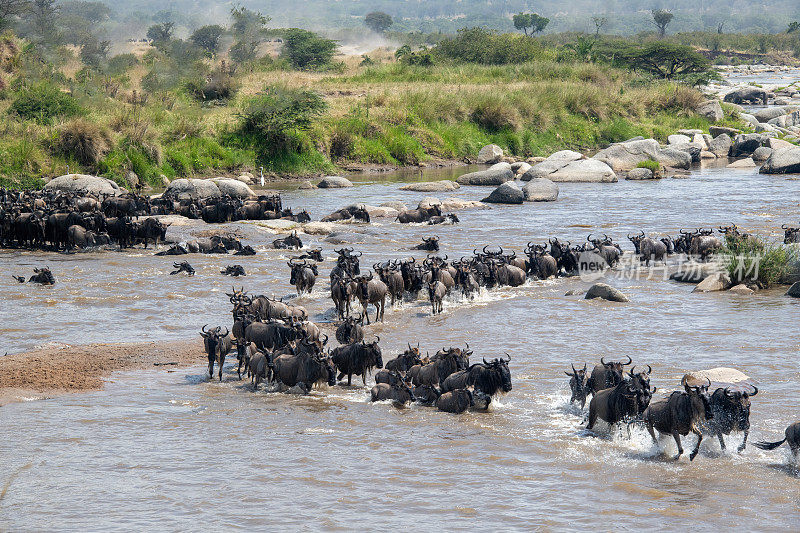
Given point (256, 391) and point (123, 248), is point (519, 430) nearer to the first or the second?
point (256, 391)

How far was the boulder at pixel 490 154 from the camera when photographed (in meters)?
42.4

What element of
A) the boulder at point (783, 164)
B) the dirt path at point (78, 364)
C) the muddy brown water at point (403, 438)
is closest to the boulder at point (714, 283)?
the muddy brown water at point (403, 438)

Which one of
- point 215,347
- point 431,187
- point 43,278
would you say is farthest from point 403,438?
point 431,187

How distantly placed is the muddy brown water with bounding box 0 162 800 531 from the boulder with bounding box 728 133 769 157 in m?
30.6

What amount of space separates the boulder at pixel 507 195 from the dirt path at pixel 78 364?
18.5 m

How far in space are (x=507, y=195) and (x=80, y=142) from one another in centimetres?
1601

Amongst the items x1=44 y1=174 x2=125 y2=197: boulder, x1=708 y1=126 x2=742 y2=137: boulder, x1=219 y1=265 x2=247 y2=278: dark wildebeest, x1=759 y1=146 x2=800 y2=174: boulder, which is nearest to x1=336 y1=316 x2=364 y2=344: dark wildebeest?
x1=219 y1=265 x2=247 y2=278: dark wildebeest

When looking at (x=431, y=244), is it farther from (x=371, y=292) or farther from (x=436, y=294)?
(x=371, y=292)

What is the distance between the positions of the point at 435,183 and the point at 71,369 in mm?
23174

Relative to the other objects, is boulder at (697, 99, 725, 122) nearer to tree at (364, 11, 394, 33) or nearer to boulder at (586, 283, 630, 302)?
boulder at (586, 283, 630, 302)

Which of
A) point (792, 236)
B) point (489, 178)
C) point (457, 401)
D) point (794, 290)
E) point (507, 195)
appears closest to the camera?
point (457, 401)

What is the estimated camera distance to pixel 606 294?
1656cm

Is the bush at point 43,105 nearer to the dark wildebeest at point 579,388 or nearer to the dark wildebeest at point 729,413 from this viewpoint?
the dark wildebeest at point 579,388

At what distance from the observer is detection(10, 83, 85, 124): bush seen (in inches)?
1336
